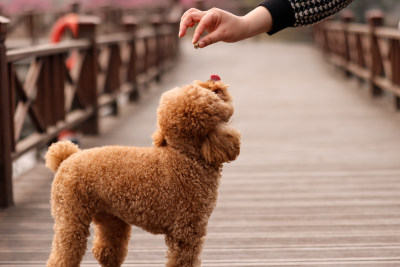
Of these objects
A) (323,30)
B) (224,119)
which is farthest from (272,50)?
(224,119)

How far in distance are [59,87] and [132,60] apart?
4077mm

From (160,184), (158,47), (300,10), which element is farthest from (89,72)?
(158,47)

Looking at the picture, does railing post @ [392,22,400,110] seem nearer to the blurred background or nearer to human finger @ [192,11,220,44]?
human finger @ [192,11,220,44]

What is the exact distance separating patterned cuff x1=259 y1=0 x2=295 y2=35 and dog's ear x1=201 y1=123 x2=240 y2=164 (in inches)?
16.9

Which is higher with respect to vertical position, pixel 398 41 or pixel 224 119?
pixel 224 119

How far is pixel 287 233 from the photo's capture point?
3.63m

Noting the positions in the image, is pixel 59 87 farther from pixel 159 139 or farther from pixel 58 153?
pixel 159 139

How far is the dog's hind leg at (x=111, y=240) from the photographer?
2621 millimetres

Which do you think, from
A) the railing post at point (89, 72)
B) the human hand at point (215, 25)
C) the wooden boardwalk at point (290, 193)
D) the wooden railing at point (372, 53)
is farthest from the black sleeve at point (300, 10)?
the wooden railing at point (372, 53)

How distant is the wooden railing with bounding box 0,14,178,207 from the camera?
4.20m

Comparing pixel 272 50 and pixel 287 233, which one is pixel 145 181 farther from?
pixel 272 50

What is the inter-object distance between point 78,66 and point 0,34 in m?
2.69

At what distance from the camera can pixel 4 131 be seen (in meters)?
4.12

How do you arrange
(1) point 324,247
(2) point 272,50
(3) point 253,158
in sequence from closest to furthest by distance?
(1) point 324,247 < (3) point 253,158 < (2) point 272,50
